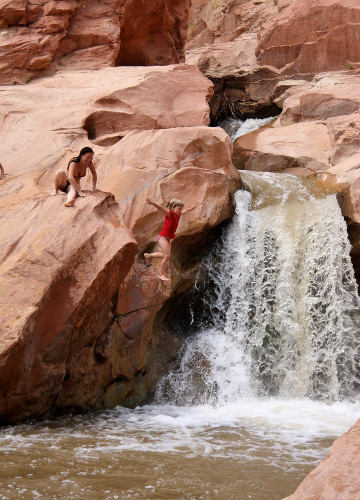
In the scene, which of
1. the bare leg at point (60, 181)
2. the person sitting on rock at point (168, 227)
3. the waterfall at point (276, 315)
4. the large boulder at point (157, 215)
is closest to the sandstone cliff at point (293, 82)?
the waterfall at point (276, 315)

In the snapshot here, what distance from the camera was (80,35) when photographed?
15.1m

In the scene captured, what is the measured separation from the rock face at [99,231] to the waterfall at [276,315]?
489 millimetres

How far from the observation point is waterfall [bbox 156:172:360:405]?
8.78 metres

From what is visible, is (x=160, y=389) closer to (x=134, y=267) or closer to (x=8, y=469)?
(x=134, y=267)

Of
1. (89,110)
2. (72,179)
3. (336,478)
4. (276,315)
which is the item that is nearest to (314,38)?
(89,110)

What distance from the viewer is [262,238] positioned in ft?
33.3

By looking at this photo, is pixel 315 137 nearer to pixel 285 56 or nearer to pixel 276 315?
pixel 276 315

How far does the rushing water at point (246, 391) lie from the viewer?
4.94 metres

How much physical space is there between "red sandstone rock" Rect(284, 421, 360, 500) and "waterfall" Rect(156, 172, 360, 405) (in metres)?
5.61

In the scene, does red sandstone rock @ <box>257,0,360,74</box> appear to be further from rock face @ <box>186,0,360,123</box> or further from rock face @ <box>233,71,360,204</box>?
rock face @ <box>233,71,360,204</box>

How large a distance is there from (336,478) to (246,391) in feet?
19.5

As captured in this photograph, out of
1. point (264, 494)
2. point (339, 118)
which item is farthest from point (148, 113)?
point (264, 494)

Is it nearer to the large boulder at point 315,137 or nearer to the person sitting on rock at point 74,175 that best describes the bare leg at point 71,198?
the person sitting on rock at point 74,175

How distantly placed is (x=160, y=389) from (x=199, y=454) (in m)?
3.20
